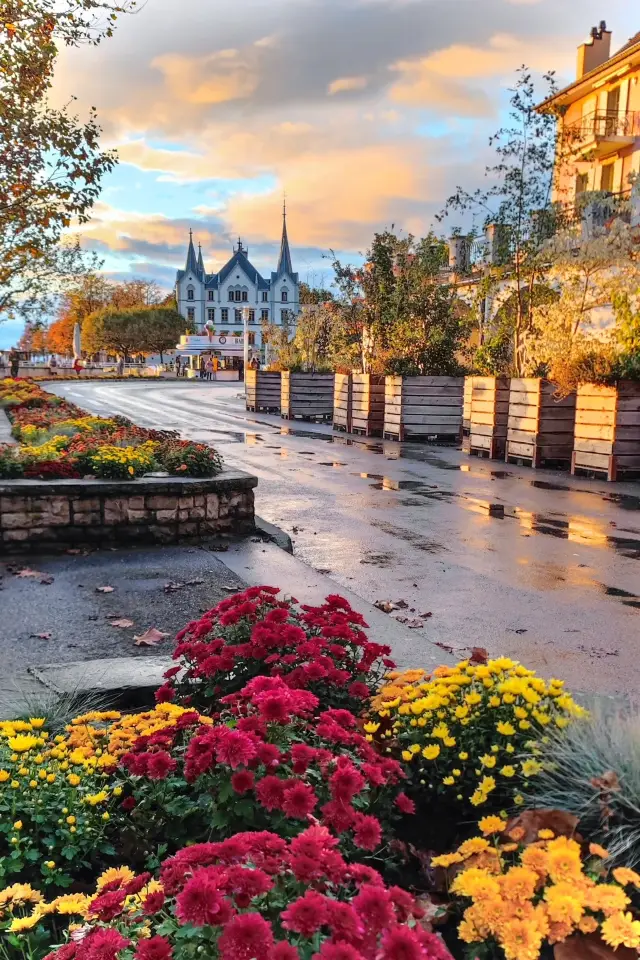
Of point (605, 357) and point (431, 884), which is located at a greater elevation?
point (605, 357)

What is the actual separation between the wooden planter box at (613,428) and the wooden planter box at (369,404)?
7.08 m

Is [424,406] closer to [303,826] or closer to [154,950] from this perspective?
[303,826]

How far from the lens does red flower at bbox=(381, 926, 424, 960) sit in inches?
53.4

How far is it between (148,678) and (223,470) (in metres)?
4.54

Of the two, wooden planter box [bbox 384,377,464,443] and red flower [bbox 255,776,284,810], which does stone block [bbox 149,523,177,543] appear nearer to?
red flower [bbox 255,776,284,810]

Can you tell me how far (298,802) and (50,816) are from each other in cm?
91

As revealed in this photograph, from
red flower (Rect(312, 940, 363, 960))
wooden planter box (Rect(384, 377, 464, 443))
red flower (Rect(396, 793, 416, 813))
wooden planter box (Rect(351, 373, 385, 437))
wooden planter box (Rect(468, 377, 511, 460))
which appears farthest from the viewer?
wooden planter box (Rect(351, 373, 385, 437))

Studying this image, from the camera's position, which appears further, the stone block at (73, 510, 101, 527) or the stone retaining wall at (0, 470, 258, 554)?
the stone block at (73, 510, 101, 527)

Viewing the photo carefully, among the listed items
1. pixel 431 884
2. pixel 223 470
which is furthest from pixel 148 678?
pixel 223 470

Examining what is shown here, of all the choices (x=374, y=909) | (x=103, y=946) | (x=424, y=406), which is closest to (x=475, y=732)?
(x=374, y=909)

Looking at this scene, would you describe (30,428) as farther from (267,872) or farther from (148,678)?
(267,872)

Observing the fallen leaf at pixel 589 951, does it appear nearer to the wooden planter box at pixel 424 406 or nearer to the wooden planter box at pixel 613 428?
the wooden planter box at pixel 613 428

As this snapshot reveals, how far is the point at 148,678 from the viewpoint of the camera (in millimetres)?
3576

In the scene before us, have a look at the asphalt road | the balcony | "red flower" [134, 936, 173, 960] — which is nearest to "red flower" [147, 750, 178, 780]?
"red flower" [134, 936, 173, 960]
